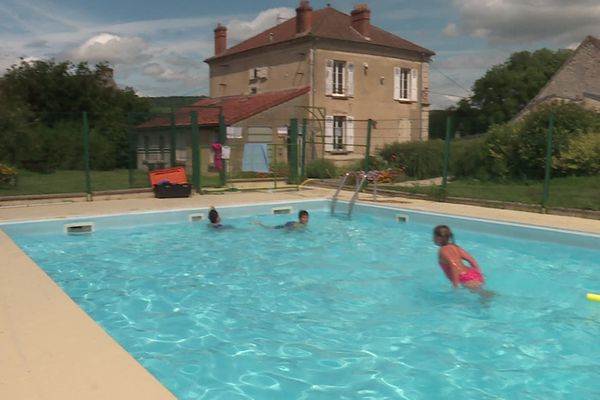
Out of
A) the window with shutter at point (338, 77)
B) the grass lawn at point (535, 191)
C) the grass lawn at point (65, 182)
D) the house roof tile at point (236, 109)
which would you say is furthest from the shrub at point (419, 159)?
the window with shutter at point (338, 77)

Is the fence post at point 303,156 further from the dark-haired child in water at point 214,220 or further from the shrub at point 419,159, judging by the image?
the dark-haired child in water at point 214,220

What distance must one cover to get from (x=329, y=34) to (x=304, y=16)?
1.65m

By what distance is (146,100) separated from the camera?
1519 inches

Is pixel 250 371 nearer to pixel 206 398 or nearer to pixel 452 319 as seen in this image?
pixel 206 398

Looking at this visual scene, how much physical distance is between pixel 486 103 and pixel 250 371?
56.4 metres

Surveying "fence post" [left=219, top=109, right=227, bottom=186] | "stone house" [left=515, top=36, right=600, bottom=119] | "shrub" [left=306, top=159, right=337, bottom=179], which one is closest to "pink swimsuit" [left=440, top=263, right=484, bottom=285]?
"fence post" [left=219, top=109, right=227, bottom=186]

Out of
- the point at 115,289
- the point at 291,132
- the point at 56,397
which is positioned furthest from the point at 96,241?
the point at 291,132

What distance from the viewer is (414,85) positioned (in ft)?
102

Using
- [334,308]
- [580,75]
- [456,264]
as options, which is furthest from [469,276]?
[580,75]

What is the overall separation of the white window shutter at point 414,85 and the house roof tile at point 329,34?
3.98ft

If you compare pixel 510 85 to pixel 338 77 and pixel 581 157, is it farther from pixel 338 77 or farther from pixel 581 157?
pixel 581 157

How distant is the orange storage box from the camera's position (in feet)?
45.0

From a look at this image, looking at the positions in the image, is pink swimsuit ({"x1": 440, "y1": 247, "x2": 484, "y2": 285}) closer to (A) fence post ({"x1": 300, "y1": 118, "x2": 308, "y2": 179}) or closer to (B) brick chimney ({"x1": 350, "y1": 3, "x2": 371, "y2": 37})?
(A) fence post ({"x1": 300, "y1": 118, "x2": 308, "y2": 179})

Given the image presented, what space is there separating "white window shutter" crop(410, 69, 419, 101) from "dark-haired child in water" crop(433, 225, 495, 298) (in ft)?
85.0
